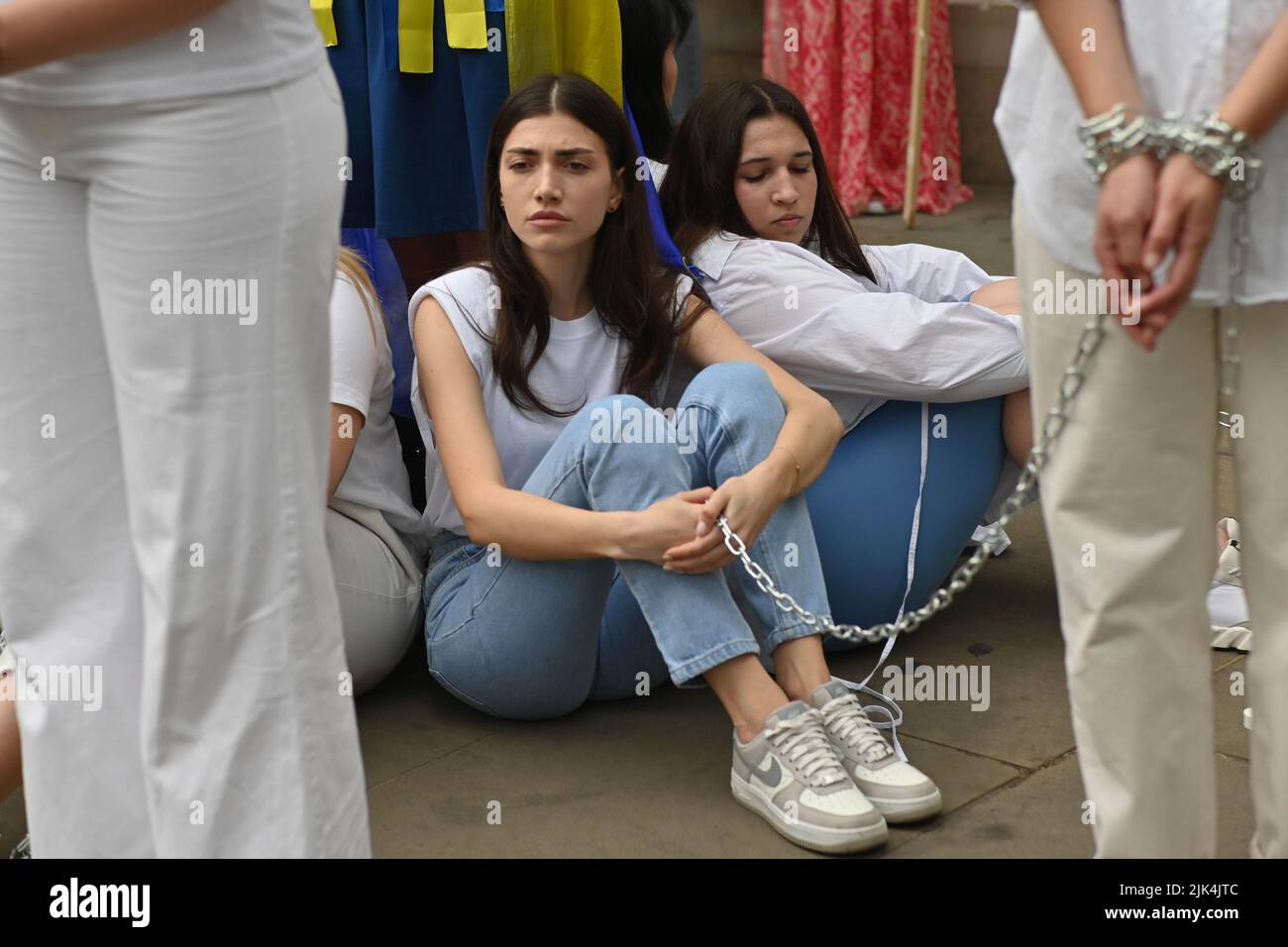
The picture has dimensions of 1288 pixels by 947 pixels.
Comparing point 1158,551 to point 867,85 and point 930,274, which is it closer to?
point 930,274

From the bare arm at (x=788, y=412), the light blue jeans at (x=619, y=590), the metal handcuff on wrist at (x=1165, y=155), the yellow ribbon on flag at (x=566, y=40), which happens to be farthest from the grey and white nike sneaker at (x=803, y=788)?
the yellow ribbon on flag at (x=566, y=40)

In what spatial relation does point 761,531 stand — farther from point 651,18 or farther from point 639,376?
point 651,18

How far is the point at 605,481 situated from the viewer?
2.47 meters

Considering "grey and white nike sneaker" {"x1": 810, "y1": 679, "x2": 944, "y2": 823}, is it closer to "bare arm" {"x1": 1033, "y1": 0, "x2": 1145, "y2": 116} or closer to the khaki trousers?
the khaki trousers

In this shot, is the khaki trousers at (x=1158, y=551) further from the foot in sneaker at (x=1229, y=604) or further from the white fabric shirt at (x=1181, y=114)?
the foot in sneaker at (x=1229, y=604)

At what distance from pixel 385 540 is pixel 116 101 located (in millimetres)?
1289

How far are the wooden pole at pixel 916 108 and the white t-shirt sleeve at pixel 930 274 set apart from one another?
10.3 feet

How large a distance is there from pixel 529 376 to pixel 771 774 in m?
0.80

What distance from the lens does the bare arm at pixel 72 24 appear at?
148 centimetres

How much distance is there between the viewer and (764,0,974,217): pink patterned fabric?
21.4ft

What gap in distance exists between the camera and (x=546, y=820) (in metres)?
2.37

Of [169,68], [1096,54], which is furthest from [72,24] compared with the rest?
[1096,54]

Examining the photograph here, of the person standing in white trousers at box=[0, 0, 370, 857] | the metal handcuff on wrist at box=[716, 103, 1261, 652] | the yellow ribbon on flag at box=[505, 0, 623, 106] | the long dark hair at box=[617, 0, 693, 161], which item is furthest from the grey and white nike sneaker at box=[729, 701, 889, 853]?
the long dark hair at box=[617, 0, 693, 161]

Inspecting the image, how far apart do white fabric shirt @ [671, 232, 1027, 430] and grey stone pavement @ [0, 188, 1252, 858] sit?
476 mm
